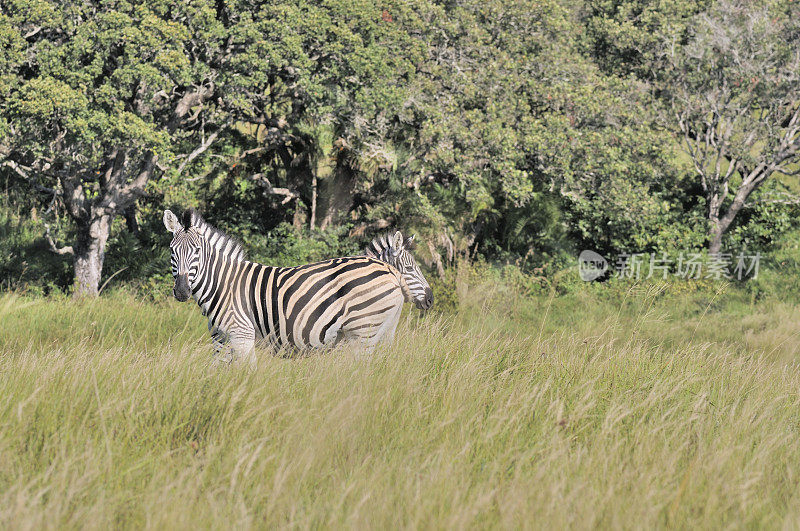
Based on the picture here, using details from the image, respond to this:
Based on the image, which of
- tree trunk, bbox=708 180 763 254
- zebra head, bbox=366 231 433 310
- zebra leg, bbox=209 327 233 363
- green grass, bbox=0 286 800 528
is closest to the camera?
green grass, bbox=0 286 800 528

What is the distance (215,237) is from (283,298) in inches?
29.5

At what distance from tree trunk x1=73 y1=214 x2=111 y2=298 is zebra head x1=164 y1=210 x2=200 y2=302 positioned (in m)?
7.39

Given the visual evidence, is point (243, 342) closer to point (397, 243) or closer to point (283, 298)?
point (283, 298)

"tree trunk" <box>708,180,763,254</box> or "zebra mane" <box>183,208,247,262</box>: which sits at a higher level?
"tree trunk" <box>708,180,763,254</box>

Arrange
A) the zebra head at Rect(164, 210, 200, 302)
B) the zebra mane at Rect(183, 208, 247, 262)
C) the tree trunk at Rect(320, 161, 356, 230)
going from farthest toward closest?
the tree trunk at Rect(320, 161, 356, 230), the zebra mane at Rect(183, 208, 247, 262), the zebra head at Rect(164, 210, 200, 302)

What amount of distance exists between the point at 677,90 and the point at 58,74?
13074mm

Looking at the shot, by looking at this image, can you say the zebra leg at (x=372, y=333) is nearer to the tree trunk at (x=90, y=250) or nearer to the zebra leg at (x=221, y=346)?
the zebra leg at (x=221, y=346)

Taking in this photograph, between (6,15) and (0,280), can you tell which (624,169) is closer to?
(6,15)

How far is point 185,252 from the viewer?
18.7 feet

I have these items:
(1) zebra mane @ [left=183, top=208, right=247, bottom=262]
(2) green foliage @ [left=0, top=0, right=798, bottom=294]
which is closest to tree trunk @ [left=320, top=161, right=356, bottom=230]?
(2) green foliage @ [left=0, top=0, right=798, bottom=294]

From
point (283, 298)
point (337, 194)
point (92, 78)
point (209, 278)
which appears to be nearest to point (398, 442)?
point (283, 298)

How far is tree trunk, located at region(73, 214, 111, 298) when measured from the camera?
12.5m

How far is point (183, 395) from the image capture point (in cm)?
400

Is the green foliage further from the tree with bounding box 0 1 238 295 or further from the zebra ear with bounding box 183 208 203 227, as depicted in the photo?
the zebra ear with bounding box 183 208 203 227
